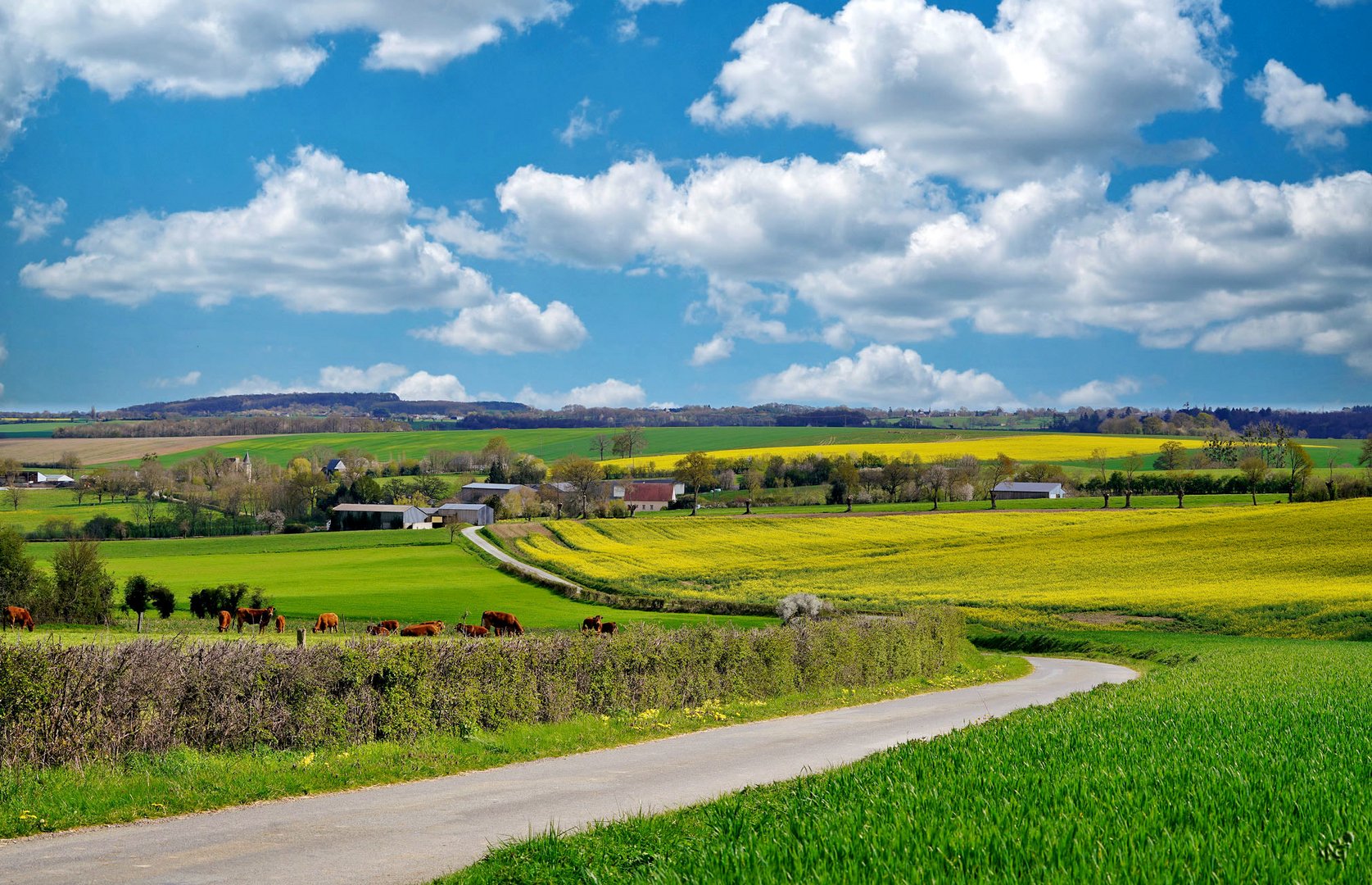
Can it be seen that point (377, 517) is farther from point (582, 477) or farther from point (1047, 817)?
point (1047, 817)

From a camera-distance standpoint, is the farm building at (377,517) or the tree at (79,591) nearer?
the tree at (79,591)

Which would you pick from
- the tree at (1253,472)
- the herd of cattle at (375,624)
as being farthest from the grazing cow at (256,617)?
the tree at (1253,472)

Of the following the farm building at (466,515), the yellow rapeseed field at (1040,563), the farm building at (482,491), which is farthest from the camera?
the farm building at (482,491)

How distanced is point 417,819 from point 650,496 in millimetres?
129977

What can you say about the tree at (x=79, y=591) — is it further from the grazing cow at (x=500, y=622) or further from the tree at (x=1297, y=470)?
the tree at (x=1297, y=470)

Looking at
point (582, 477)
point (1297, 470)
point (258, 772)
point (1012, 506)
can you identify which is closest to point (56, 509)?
point (582, 477)

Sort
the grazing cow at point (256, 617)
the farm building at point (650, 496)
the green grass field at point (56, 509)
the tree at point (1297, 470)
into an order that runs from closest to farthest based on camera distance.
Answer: the grazing cow at point (256, 617)
the tree at point (1297, 470)
the green grass field at point (56, 509)
the farm building at point (650, 496)

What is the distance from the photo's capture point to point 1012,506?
105875 mm

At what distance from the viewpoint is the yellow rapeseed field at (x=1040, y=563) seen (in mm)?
50594

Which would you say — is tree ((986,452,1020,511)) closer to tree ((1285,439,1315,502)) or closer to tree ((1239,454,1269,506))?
tree ((1239,454,1269,506))

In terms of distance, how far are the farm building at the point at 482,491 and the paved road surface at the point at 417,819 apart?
124387mm

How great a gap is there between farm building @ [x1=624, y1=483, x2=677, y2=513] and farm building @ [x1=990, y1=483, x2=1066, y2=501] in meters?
41.7

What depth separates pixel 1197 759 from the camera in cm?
1001

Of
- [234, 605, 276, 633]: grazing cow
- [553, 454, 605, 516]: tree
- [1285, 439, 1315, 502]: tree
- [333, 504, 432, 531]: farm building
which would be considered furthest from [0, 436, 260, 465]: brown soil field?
[1285, 439, 1315, 502]: tree
